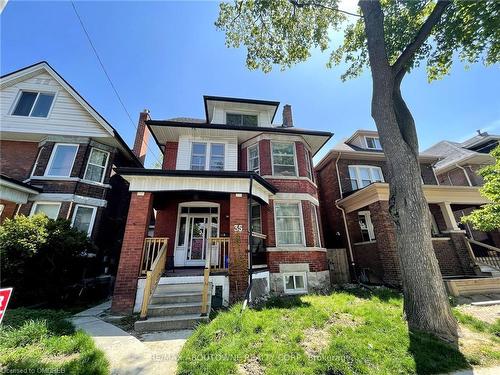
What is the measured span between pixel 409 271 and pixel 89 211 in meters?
13.0

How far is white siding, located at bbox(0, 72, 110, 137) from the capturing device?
11.1 metres

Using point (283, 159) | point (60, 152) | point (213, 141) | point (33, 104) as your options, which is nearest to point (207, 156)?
point (213, 141)

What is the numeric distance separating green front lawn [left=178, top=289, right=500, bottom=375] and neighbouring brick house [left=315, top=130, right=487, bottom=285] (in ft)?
17.6

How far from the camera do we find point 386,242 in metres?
9.80

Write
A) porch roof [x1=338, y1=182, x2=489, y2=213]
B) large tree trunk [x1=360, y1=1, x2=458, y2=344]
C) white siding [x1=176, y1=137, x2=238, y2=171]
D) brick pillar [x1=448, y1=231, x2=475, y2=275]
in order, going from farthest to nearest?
porch roof [x1=338, y1=182, x2=489, y2=213] < white siding [x1=176, y1=137, x2=238, y2=171] < brick pillar [x1=448, y1=231, x2=475, y2=275] < large tree trunk [x1=360, y1=1, x2=458, y2=344]

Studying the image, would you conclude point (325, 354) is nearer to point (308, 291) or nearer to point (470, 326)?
point (470, 326)

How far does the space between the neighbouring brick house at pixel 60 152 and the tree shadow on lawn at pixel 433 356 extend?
12.2 meters

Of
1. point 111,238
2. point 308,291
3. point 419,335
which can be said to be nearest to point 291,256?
point 308,291

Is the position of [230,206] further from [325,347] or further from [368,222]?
[368,222]

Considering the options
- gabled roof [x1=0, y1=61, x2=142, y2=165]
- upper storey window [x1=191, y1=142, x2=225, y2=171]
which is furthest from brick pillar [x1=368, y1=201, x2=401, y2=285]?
gabled roof [x1=0, y1=61, x2=142, y2=165]

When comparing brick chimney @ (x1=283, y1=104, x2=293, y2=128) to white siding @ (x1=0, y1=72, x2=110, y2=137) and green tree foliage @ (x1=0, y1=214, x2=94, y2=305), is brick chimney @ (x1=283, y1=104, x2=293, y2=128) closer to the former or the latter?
white siding @ (x1=0, y1=72, x2=110, y2=137)

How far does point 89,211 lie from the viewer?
1077 cm

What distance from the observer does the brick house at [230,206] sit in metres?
7.20

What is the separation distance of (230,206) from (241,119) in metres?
6.77
